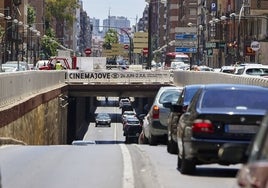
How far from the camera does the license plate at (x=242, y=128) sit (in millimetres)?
12367

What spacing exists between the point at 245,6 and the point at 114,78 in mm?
26078

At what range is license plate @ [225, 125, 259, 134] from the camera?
40.6 feet

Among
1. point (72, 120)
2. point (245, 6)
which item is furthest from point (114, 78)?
point (245, 6)

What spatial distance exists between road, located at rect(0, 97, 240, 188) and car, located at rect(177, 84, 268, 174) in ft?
1.62

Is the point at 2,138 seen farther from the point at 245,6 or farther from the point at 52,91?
the point at 245,6

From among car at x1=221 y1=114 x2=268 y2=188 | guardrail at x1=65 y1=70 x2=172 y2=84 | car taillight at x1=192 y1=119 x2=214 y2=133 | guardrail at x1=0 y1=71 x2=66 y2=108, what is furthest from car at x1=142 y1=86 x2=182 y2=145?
guardrail at x1=65 y1=70 x2=172 y2=84

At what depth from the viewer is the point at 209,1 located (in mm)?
143000

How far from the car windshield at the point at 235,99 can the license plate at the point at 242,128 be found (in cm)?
42

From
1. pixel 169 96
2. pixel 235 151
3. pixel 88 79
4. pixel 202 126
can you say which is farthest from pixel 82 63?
pixel 235 151

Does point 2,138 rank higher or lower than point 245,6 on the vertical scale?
lower

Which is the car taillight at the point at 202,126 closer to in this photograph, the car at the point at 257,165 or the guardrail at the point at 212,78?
the car at the point at 257,165

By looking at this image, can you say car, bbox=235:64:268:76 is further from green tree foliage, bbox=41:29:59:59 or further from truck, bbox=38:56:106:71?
green tree foliage, bbox=41:29:59:59

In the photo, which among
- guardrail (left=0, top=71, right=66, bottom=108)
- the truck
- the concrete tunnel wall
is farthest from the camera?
the truck

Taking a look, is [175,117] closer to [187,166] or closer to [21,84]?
[187,166]
